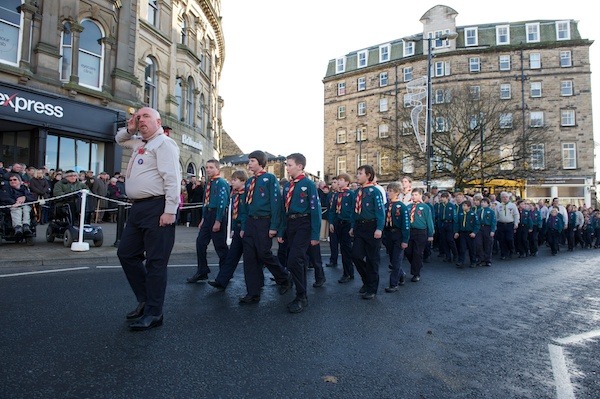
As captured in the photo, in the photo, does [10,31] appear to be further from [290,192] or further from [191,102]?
[290,192]

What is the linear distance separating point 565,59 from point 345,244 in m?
42.3

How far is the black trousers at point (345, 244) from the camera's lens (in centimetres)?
736

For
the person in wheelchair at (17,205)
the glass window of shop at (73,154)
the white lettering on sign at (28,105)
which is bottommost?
the person in wheelchair at (17,205)

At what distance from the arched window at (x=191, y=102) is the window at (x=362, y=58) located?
29042 mm

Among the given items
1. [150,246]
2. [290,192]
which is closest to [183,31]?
[290,192]

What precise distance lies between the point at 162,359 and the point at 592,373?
345cm

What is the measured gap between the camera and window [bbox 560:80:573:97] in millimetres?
37781

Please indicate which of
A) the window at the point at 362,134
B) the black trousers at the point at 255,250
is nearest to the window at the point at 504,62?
the window at the point at 362,134

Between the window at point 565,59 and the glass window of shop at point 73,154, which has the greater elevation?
the window at point 565,59

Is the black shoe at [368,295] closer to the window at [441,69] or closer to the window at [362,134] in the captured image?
the window at [441,69]

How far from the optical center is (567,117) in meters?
37.7

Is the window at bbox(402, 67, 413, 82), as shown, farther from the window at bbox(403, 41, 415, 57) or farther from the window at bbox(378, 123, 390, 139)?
the window at bbox(378, 123, 390, 139)

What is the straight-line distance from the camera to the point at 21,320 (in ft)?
12.9

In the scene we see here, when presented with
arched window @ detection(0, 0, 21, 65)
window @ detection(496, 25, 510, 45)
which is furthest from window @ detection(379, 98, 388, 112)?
arched window @ detection(0, 0, 21, 65)
